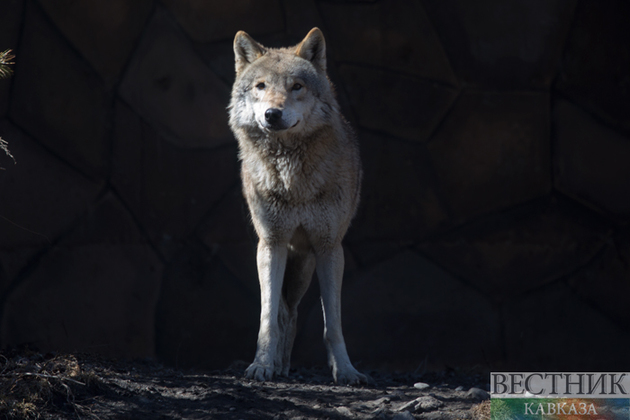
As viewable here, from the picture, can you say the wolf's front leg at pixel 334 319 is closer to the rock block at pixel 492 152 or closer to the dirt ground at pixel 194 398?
the dirt ground at pixel 194 398

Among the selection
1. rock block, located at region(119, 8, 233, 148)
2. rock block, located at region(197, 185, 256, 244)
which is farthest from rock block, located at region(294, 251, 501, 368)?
rock block, located at region(119, 8, 233, 148)

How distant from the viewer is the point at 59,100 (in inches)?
209

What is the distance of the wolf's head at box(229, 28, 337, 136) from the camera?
13.0ft

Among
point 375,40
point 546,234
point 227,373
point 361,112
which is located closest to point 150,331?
point 227,373

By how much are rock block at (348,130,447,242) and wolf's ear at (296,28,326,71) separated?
1384 mm

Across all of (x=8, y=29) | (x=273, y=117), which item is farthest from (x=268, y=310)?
(x=8, y=29)

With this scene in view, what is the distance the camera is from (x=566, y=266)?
Result: 559cm

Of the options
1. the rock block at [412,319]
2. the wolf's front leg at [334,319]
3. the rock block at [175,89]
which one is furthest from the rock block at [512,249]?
the rock block at [175,89]

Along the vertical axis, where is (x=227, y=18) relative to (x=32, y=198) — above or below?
above

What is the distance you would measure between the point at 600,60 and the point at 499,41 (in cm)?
89

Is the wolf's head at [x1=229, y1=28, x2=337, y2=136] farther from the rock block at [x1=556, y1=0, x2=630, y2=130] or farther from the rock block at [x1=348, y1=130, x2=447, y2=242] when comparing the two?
the rock block at [x1=556, y1=0, x2=630, y2=130]

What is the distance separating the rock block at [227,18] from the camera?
18.1ft

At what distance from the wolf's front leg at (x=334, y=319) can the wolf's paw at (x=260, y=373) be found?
1.38 ft

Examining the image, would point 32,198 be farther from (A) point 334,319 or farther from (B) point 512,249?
(B) point 512,249
